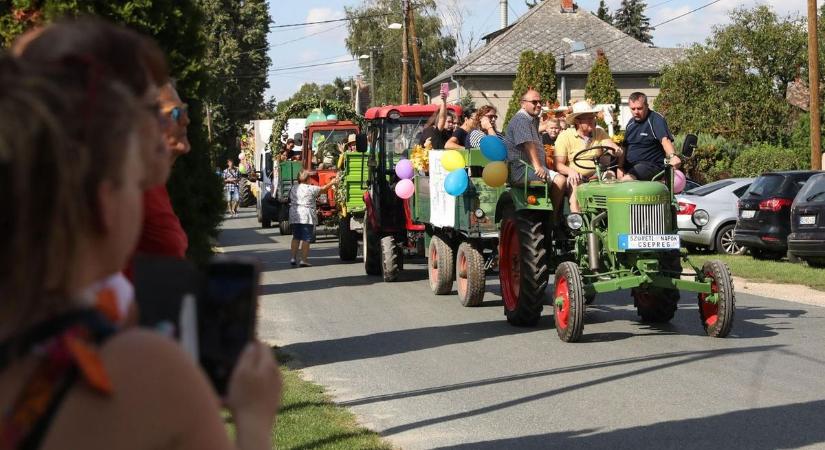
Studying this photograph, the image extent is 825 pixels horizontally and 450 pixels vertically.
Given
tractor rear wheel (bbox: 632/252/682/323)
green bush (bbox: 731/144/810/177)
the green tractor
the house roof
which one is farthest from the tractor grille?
the house roof

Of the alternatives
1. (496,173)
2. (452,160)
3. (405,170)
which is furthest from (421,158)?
(496,173)

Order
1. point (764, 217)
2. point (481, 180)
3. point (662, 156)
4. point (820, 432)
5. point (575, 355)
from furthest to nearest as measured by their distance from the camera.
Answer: point (764, 217), point (481, 180), point (662, 156), point (575, 355), point (820, 432)

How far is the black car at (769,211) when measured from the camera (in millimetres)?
21625

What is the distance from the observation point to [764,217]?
71.6 ft

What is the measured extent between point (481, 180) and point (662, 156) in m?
2.47

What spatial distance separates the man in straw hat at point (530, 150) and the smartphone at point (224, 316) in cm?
1063

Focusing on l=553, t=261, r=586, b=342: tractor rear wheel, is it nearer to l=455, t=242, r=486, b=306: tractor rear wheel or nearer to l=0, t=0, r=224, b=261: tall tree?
l=455, t=242, r=486, b=306: tractor rear wheel

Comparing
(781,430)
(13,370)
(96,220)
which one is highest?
(96,220)

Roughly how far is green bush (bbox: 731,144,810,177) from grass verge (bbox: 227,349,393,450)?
30.9m

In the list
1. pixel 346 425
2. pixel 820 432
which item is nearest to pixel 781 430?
pixel 820 432

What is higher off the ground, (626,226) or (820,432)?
(626,226)

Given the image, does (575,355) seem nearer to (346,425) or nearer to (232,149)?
(346,425)

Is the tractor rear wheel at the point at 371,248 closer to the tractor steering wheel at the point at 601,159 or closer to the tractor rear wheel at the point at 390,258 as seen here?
the tractor rear wheel at the point at 390,258

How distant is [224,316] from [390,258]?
1651cm
